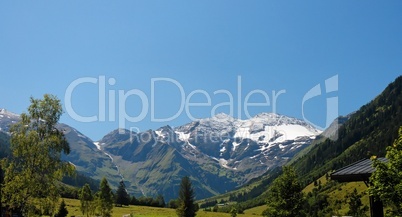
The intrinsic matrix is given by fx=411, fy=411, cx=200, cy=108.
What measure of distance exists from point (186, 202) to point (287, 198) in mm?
67226

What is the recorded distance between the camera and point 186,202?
423ft

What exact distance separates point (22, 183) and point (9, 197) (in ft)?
10.3

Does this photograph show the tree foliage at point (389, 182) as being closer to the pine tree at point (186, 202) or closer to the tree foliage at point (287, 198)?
the tree foliage at point (287, 198)

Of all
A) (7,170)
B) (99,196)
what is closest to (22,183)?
(7,170)

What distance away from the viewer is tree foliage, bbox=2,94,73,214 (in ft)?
145

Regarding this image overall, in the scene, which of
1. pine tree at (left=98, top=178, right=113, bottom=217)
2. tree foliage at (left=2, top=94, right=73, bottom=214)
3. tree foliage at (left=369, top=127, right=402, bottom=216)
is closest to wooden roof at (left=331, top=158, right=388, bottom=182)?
tree foliage at (left=369, top=127, right=402, bottom=216)

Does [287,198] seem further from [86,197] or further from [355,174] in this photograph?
[86,197]

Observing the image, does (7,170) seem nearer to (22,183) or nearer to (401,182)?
(22,183)

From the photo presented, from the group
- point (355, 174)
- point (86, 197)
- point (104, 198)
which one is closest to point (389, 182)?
point (355, 174)

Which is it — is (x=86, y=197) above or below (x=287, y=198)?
below

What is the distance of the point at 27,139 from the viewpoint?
45531 millimetres

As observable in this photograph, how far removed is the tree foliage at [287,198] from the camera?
64.9 metres

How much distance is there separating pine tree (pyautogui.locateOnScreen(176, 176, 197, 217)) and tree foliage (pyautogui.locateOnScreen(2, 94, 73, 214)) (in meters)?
83.7

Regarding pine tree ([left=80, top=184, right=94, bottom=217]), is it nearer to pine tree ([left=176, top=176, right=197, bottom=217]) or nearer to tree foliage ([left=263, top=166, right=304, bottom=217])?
pine tree ([left=176, top=176, right=197, bottom=217])
